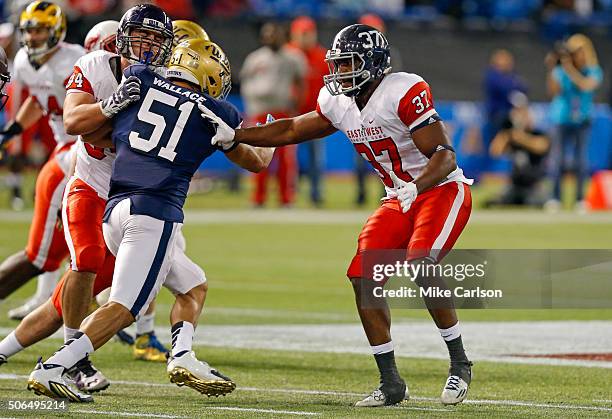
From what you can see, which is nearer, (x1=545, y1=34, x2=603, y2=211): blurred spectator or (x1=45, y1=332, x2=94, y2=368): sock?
(x1=45, y1=332, x2=94, y2=368): sock

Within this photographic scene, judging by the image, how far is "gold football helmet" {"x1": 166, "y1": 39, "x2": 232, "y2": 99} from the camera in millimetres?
6746

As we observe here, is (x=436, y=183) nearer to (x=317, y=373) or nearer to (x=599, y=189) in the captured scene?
(x=317, y=373)

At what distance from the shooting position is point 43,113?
30.2ft

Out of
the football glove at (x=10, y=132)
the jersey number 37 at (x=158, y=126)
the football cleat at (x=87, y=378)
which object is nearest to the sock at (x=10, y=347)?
the football cleat at (x=87, y=378)

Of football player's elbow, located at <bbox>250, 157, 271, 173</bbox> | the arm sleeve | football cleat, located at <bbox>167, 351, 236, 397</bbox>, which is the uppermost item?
the arm sleeve

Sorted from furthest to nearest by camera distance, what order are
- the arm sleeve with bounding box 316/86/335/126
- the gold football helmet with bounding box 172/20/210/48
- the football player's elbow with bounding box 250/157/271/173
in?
the gold football helmet with bounding box 172/20/210/48 → the arm sleeve with bounding box 316/86/335/126 → the football player's elbow with bounding box 250/157/271/173

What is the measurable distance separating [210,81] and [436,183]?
120 centimetres

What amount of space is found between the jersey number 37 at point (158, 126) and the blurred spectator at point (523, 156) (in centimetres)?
1268

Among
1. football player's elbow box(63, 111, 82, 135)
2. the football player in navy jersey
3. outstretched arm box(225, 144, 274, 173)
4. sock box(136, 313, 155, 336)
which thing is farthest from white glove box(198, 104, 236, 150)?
sock box(136, 313, 155, 336)

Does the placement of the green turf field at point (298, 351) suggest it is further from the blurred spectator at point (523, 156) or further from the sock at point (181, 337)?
the blurred spectator at point (523, 156)

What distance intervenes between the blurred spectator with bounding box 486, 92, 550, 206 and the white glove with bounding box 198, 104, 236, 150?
1249 centimetres

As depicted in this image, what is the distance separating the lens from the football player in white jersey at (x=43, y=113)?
28.2ft

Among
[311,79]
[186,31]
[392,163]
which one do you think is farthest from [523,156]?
[392,163]

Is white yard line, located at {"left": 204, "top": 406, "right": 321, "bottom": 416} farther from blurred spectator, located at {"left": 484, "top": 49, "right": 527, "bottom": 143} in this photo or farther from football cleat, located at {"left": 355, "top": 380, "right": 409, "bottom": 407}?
blurred spectator, located at {"left": 484, "top": 49, "right": 527, "bottom": 143}
